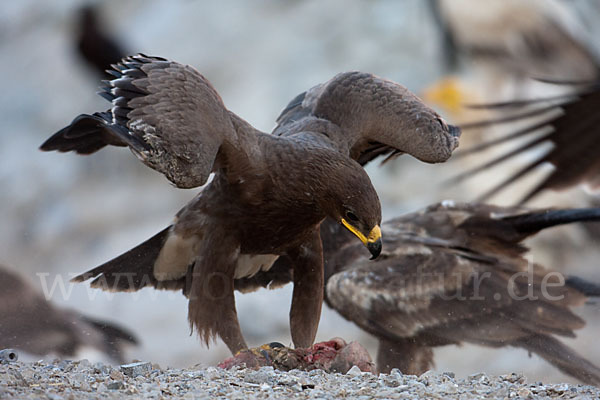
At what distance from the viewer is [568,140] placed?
4.67 m

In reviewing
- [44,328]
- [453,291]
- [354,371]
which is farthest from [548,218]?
[44,328]

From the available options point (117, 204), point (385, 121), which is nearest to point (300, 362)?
point (385, 121)

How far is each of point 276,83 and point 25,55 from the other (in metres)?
3.06

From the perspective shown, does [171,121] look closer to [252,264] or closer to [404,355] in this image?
[252,264]

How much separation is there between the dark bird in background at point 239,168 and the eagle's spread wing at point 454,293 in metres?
0.68

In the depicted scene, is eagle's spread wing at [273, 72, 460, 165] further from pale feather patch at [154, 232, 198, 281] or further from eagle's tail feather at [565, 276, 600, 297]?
eagle's tail feather at [565, 276, 600, 297]

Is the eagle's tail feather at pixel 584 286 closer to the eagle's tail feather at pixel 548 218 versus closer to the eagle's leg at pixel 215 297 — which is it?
the eagle's tail feather at pixel 548 218

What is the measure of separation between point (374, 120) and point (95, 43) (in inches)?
225

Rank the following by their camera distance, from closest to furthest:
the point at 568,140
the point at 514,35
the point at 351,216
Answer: the point at 351,216, the point at 568,140, the point at 514,35

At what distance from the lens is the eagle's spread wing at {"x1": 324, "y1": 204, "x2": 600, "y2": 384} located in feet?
12.5

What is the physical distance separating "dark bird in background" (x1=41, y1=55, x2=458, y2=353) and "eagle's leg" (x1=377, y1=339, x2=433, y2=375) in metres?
0.63

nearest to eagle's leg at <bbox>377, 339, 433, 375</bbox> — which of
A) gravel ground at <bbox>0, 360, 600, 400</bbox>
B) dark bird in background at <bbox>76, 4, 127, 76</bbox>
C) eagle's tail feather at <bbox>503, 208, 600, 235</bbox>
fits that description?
eagle's tail feather at <bbox>503, 208, 600, 235</bbox>

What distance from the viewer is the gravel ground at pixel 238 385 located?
1.91m

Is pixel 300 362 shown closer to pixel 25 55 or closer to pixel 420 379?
pixel 420 379
